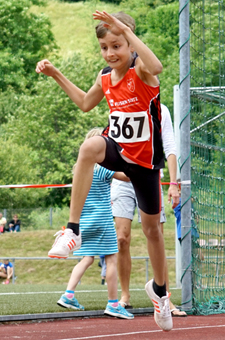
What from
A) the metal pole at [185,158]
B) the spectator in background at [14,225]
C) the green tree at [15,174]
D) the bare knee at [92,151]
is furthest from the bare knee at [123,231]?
the green tree at [15,174]

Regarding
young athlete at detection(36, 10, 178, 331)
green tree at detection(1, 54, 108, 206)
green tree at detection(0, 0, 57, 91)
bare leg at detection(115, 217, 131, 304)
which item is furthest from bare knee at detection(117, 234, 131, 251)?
green tree at detection(0, 0, 57, 91)

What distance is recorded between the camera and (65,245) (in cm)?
444

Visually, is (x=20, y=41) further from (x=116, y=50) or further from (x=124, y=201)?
(x=116, y=50)

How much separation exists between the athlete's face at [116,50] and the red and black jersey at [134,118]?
0.11m

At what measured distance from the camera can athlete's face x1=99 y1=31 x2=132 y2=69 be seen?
4.54m

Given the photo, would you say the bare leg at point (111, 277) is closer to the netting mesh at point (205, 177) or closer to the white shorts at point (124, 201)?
the white shorts at point (124, 201)

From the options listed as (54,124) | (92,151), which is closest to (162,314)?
(92,151)

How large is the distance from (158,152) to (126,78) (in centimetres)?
61

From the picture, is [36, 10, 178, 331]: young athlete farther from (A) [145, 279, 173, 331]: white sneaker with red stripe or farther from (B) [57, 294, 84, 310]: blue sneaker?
(B) [57, 294, 84, 310]: blue sneaker

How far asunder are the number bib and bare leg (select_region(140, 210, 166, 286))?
22.6 inches

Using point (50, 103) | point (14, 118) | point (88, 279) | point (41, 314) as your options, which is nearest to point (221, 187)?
point (41, 314)

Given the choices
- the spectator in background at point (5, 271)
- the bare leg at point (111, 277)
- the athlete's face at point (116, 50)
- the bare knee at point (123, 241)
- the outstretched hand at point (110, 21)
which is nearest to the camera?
the outstretched hand at point (110, 21)

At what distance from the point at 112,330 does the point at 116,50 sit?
238 centimetres

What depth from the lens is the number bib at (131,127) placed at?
15.3ft
